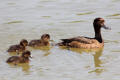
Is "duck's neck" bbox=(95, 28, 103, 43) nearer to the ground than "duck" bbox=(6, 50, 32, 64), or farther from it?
farther from it

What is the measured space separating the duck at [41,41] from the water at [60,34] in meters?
0.18

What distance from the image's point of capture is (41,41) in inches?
465

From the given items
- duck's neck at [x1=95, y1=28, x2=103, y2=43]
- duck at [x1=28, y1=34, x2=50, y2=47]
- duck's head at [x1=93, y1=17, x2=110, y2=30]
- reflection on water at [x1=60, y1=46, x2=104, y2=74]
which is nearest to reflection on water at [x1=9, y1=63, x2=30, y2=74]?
duck at [x1=28, y1=34, x2=50, y2=47]

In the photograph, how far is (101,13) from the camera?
14797 millimetres

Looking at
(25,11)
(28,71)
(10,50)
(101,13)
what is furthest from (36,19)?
(28,71)

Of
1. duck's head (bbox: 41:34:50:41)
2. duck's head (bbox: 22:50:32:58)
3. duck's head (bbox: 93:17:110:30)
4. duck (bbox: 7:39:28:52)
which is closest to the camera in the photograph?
duck's head (bbox: 22:50:32:58)

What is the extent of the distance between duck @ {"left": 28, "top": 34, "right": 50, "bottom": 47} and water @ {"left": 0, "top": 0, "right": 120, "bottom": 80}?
18 cm

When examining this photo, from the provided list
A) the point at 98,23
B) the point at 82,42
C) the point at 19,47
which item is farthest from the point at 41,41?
the point at 98,23

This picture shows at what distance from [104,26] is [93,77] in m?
3.32

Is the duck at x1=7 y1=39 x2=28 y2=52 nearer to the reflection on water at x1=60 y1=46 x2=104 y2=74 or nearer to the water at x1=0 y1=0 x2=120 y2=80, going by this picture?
the water at x1=0 y1=0 x2=120 y2=80

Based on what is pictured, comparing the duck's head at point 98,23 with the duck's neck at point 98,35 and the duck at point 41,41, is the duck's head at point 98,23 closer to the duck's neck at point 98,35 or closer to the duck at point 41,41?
the duck's neck at point 98,35

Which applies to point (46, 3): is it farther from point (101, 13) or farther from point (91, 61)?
point (91, 61)

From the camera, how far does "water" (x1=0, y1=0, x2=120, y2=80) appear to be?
9586mm

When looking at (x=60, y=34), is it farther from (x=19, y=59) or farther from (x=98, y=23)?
(x=19, y=59)
